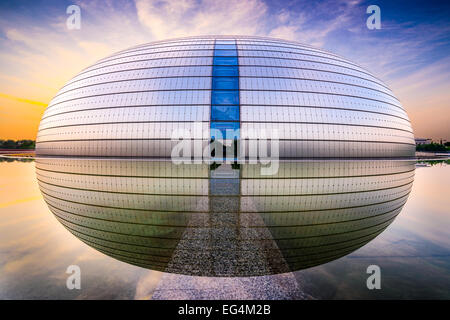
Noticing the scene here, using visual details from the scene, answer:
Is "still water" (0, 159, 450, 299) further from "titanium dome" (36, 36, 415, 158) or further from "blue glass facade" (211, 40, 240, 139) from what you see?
"titanium dome" (36, 36, 415, 158)

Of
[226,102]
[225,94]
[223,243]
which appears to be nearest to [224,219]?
[223,243]

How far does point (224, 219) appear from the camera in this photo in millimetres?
5062

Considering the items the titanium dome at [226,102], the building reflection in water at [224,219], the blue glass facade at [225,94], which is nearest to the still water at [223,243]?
the building reflection in water at [224,219]

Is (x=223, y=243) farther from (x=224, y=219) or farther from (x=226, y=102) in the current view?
(x=226, y=102)

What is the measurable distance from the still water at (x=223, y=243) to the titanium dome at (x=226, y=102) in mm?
8780

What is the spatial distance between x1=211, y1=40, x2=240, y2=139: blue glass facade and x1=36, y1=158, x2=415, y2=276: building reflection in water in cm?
719

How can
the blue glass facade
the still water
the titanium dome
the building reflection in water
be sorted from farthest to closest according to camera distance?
the titanium dome
the blue glass facade
the building reflection in water
the still water

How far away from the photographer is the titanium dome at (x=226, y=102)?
623 inches

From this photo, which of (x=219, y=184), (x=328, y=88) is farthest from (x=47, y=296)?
(x=328, y=88)

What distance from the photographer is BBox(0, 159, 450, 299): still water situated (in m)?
2.56

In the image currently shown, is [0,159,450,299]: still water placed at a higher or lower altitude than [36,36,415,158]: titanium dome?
lower

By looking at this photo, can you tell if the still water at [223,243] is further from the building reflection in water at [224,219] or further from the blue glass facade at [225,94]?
the blue glass facade at [225,94]

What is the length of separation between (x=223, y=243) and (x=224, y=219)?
4.08 feet

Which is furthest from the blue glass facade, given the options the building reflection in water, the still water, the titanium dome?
the still water
